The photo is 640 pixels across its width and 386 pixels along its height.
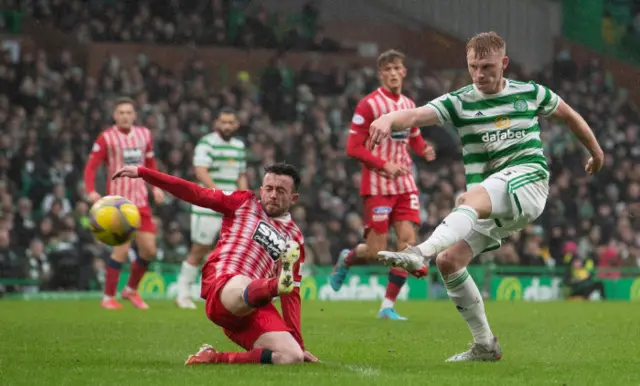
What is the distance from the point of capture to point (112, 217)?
8.55 m

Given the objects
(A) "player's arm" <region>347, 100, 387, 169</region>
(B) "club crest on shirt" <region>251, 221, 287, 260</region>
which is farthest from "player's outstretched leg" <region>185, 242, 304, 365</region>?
(A) "player's arm" <region>347, 100, 387, 169</region>

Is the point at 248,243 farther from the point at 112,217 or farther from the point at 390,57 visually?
the point at 390,57

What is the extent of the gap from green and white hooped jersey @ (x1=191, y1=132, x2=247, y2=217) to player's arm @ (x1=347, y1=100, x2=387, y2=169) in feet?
10.6

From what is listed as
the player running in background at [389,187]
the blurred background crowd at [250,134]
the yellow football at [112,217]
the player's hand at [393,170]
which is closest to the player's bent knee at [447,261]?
the player's hand at [393,170]

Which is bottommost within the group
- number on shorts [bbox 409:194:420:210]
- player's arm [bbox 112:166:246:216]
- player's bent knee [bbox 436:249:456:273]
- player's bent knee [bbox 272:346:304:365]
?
player's bent knee [bbox 272:346:304:365]

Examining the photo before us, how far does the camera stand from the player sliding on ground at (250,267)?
22.9ft

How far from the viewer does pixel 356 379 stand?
20.6ft

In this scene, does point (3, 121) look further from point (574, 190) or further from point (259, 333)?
point (259, 333)

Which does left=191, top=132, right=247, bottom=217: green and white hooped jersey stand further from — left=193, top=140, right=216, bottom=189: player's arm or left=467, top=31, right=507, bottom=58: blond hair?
left=467, top=31, right=507, bottom=58: blond hair

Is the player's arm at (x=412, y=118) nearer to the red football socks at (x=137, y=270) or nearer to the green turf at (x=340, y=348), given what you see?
the green turf at (x=340, y=348)

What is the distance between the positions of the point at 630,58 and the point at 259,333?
2285 cm

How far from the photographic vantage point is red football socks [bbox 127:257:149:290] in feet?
46.5

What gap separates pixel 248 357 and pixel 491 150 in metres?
2.02

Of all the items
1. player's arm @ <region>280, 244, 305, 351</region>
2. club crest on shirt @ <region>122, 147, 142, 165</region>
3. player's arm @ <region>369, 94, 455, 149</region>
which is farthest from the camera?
club crest on shirt @ <region>122, 147, 142, 165</region>
